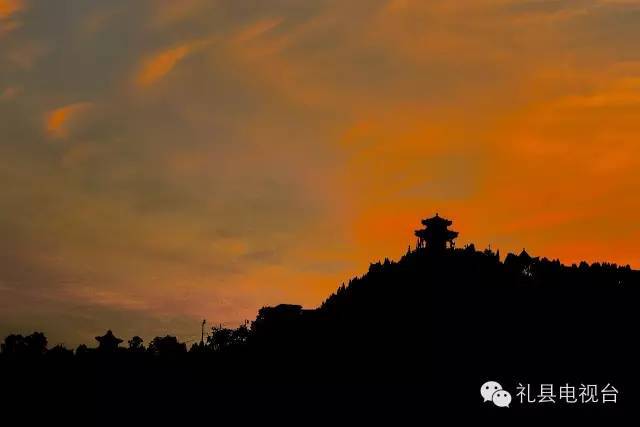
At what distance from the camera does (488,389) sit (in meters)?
49.9

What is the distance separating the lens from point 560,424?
4400 cm

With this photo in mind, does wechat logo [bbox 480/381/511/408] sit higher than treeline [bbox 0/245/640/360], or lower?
lower

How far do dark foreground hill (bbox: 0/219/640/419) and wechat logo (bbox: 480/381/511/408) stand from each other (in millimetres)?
450

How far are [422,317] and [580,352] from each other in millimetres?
13019

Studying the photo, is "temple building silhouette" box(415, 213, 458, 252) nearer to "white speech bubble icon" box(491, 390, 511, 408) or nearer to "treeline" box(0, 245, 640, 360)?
"treeline" box(0, 245, 640, 360)

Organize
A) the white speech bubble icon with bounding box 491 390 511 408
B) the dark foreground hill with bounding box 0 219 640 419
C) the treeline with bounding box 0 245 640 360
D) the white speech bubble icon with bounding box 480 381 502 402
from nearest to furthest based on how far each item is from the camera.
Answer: the white speech bubble icon with bounding box 491 390 511 408 → the white speech bubble icon with bounding box 480 381 502 402 → the dark foreground hill with bounding box 0 219 640 419 → the treeline with bounding box 0 245 640 360

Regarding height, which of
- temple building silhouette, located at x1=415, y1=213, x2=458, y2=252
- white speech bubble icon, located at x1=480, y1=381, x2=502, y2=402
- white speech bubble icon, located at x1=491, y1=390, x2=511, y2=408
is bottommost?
white speech bubble icon, located at x1=491, y1=390, x2=511, y2=408

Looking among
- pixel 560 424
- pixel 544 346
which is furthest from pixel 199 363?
pixel 560 424

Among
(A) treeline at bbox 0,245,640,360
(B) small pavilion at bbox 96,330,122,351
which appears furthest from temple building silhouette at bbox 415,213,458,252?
(B) small pavilion at bbox 96,330,122,351

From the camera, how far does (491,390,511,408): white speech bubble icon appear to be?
154 feet

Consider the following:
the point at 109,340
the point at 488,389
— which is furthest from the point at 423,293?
the point at 109,340

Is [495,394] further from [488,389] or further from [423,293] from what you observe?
[423,293]

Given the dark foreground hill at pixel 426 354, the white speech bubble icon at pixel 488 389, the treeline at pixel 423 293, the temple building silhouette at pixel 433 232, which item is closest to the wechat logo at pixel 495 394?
the white speech bubble icon at pixel 488 389

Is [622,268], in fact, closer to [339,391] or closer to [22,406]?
[339,391]
